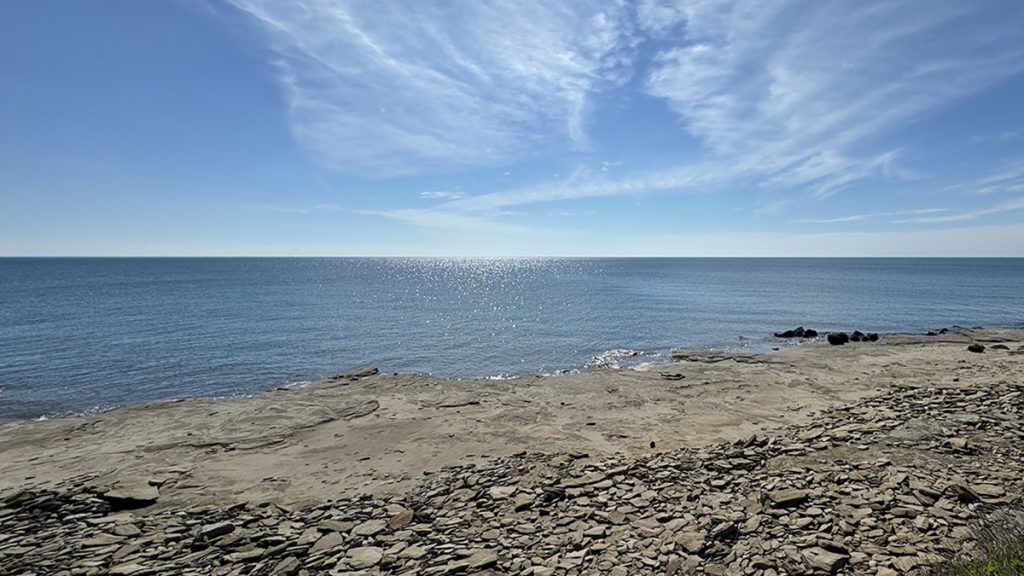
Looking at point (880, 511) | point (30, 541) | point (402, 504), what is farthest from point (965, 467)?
point (30, 541)

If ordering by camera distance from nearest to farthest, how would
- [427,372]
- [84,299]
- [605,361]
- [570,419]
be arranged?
[570,419], [427,372], [605,361], [84,299]

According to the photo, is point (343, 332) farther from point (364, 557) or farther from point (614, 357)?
point (364, 557)

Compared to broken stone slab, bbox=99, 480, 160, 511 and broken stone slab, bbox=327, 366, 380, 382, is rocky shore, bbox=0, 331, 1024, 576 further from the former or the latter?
broken stone slab, bbox=327, 366, 380, 382

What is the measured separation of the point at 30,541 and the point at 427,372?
1966 centimetres

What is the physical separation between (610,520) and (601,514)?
0.91 feet

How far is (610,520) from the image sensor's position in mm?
9156

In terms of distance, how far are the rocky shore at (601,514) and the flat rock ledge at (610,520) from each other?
39 millimetres

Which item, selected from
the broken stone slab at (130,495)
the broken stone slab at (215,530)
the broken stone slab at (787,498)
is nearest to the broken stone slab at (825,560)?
the broken stone slab at (787,498)

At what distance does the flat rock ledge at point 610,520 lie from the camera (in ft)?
25.8

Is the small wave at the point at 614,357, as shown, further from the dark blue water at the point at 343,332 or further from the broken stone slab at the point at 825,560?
the broken stone slab at the point at 825,560

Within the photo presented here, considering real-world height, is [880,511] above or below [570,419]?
above

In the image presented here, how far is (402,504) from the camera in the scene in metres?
10.7

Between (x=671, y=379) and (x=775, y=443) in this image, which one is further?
(x=671, y=379)

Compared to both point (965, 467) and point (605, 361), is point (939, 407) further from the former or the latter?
point (605, 361)
